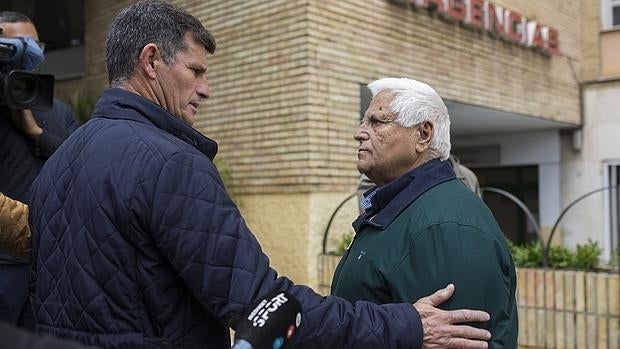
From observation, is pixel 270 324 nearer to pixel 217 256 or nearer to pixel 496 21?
pixel 217 256

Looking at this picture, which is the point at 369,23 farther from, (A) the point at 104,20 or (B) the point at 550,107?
(B) the point at 550,107

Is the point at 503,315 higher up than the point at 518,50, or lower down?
lower down

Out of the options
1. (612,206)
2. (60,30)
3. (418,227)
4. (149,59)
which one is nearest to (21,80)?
(149,59)

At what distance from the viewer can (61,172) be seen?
1772 millimetres

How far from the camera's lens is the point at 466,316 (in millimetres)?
1843

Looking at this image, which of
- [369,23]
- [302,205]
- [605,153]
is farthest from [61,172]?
[605,153]

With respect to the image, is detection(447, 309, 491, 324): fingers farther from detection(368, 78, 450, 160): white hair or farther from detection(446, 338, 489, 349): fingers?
detection(368, 78, 450, 160): white hair

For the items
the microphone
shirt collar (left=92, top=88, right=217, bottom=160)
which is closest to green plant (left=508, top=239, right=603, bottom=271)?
shirt collar (left=92, top=88, right=217, bottom=160)

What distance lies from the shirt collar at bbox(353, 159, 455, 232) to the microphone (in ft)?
2.72

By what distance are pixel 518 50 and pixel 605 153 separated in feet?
9.39

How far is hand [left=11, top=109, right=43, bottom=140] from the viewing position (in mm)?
2998

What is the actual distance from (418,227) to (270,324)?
2.82 feet

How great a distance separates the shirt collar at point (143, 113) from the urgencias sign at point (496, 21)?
5.99 meters

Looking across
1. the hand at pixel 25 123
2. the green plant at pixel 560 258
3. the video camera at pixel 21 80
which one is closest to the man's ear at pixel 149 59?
the video camera at pixel 21 80
